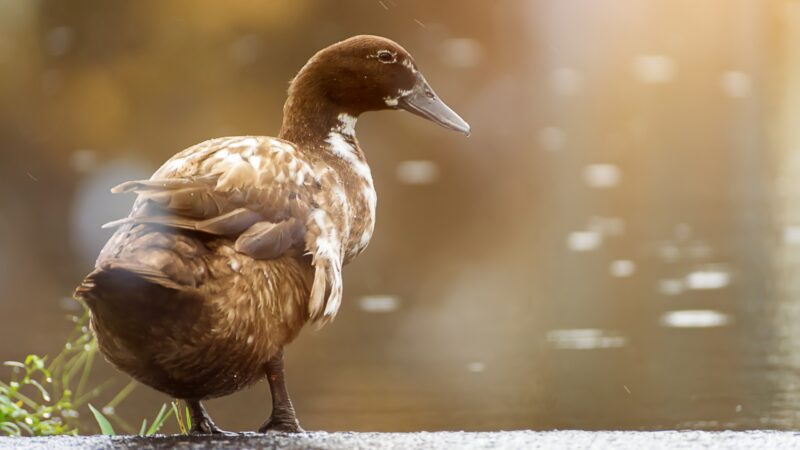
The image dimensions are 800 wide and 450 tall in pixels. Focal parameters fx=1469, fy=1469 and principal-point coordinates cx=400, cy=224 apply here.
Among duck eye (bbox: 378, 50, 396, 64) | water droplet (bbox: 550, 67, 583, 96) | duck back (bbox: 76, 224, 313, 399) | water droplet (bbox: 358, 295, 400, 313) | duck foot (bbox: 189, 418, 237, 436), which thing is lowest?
water droplet (bbox: 358, 295, 400, 313)

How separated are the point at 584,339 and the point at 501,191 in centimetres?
717

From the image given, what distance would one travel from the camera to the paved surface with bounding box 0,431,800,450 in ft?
14.4

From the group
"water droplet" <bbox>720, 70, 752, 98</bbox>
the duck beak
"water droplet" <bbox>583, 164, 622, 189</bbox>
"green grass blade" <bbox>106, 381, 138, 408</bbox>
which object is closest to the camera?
the duck beak

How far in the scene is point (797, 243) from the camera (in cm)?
1289

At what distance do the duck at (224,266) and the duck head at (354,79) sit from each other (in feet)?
0.92

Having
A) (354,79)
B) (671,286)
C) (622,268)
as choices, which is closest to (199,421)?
(354,79)

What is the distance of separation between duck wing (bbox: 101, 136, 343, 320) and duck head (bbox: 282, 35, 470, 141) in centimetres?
44

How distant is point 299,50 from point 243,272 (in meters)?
14.0

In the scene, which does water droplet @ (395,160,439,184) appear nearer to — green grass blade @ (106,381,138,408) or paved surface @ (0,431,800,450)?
green grass blade @ (106,381,138,408)

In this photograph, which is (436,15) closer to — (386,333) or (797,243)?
(797,243)

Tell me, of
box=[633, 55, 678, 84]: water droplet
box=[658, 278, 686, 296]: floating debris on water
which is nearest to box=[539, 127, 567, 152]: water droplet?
box=[633, 55, 678, 84]: water droplet

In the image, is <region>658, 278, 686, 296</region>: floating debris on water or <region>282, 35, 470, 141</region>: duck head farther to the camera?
<region>658, 278, 686, 296</region>: floating debris on water

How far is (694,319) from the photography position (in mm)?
9594

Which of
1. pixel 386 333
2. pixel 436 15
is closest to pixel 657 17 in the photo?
pixel 436 15
